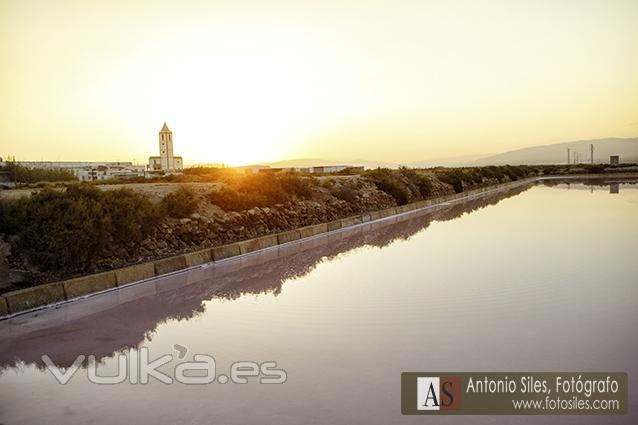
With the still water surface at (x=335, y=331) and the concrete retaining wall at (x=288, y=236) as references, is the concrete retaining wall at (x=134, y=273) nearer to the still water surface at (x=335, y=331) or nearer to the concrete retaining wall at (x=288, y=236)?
the still water surface at (x=335, y=331)

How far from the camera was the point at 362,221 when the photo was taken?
15688 millimetres

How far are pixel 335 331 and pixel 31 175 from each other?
30497mm

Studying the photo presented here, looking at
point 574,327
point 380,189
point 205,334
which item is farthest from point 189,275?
point 380,189

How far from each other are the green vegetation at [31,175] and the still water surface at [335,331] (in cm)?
2506

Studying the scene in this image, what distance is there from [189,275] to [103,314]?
2314mm

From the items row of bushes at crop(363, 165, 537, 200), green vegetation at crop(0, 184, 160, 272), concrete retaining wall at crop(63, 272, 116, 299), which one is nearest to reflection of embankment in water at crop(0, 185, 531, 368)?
concrete retaining wall at crop(63, 272, 116, 299)

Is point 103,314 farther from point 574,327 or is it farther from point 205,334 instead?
point 574,327

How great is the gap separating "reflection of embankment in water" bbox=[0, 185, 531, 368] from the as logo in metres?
2.69

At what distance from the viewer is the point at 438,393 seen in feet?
11.7

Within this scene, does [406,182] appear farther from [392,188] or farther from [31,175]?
[31,175]

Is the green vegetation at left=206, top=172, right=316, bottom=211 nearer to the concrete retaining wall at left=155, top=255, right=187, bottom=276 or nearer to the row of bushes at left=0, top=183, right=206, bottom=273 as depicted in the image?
the row of bushes at left=0, top=183, right=206, bottom=273

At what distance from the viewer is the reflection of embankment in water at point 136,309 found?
4.74 metres

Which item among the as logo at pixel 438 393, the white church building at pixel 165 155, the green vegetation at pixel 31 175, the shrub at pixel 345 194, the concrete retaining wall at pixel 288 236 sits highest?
the white church building at pixel 165 155

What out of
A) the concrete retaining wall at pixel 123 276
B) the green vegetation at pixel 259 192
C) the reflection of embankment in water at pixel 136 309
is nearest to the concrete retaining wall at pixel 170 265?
the concrete retaining wall at pixel 123 276
